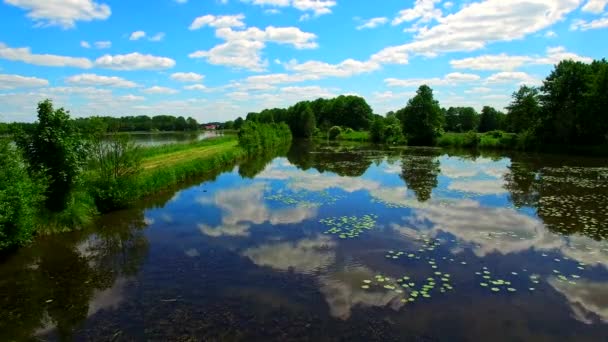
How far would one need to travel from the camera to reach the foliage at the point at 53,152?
1597cm

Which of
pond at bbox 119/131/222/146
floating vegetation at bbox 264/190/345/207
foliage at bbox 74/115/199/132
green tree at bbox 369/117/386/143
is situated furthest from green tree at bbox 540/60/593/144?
foliage at bbox 74/115/199/132

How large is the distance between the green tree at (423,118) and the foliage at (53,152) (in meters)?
63.5

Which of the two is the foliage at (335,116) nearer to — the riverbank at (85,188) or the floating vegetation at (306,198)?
the riverbank at (85,188)

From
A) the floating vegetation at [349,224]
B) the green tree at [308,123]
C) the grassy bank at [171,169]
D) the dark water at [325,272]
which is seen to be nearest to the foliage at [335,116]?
the green tree at [308,123]

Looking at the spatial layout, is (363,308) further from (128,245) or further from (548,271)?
(128,245)

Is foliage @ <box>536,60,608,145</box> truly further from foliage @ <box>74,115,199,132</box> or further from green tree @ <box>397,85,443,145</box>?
foliage @ <box>74,115,199,132</box>

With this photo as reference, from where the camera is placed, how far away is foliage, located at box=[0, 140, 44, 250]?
41.8 ft

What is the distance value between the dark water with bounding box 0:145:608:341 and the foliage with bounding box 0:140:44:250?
81 centimetres

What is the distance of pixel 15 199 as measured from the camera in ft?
42.7

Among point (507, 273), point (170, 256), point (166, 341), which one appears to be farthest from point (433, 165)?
point (166, 341)

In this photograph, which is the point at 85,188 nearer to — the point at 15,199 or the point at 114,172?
the point at 114,172

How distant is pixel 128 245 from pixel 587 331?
47.0 feet

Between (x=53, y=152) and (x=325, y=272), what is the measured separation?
1250 cm

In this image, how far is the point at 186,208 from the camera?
2106 cm
